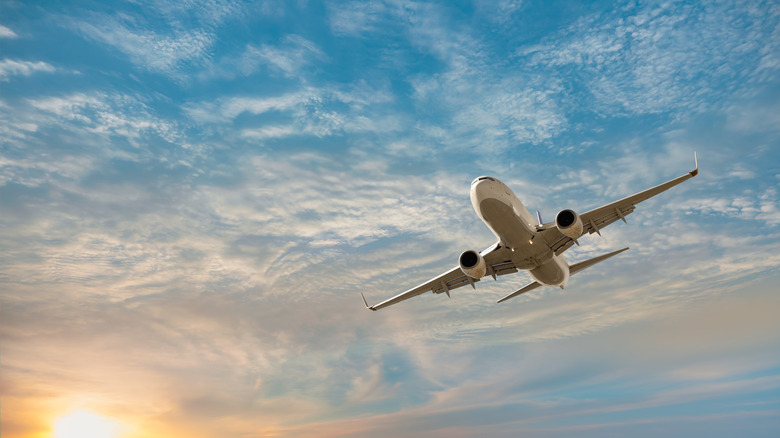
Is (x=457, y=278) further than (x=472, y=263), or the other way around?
(x=457, y=278)

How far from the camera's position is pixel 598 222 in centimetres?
3794

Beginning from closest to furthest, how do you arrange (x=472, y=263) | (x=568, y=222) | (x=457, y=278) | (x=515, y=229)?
(x=568, y=222) < (x=515, y=229) < (x=472, y=263) < (x=457, y=278)

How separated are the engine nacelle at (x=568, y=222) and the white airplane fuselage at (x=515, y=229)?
93.9 inches

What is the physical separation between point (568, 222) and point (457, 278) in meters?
12.7

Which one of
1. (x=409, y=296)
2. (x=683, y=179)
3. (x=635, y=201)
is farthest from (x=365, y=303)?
(x=683, y=179)

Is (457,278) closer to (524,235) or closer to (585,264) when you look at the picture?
(524,235)

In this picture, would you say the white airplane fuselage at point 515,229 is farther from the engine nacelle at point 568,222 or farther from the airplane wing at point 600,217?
the engine nacelle at point 568,222

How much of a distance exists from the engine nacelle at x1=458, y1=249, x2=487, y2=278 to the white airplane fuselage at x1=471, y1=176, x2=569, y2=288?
221 cm

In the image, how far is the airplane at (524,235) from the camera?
33156 mm

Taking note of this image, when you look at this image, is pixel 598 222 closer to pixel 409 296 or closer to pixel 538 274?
pixel 538 274

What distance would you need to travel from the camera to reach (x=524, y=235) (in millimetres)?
35438

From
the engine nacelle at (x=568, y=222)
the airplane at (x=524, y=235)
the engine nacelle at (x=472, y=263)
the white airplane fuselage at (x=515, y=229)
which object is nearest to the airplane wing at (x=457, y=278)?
the airplane at (x=524, y=235)

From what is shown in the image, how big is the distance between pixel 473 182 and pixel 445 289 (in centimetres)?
1397

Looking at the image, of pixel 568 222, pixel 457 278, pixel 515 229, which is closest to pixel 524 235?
pixel 515 229
